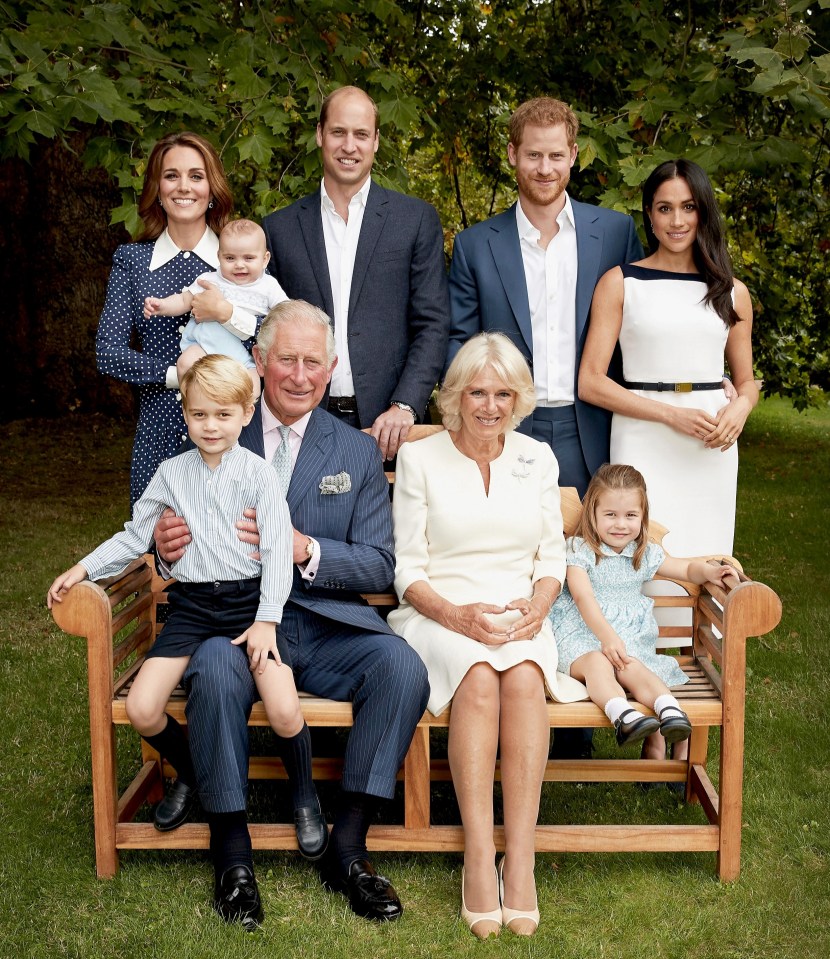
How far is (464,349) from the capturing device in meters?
3.59

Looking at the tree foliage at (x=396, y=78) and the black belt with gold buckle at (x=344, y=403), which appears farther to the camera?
the tree foliage at (x=396, y=78)

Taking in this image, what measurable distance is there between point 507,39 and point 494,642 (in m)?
6.06

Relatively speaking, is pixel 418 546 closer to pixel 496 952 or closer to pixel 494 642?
pixel 494 642

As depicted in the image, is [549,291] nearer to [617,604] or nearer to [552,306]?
[552,306]

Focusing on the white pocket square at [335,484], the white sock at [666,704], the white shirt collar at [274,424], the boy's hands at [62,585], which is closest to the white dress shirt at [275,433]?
the white shirt collar at [274,424]

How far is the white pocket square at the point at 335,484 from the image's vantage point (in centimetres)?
355

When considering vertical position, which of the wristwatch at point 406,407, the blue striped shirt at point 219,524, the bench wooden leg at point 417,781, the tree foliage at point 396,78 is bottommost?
the bench wooden leg at point 417,781

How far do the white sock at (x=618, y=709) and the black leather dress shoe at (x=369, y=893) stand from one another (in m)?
0.81

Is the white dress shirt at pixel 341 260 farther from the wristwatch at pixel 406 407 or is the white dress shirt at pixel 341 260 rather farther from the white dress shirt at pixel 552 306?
the white dress shirt at pixel 552 306

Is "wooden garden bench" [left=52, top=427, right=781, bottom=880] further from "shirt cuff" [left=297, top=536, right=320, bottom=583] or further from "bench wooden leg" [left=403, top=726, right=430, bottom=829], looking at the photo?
"shirt cuff" [left=297, top=536, right=320, bottom=583]

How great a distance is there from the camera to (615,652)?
3.53 meters

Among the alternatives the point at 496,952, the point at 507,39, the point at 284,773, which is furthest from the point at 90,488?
the point at 496,952

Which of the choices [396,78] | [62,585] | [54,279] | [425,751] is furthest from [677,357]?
[54,279]

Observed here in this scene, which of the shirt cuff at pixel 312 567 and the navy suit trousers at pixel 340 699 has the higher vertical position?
the shirt cuff at pixel 312 567
